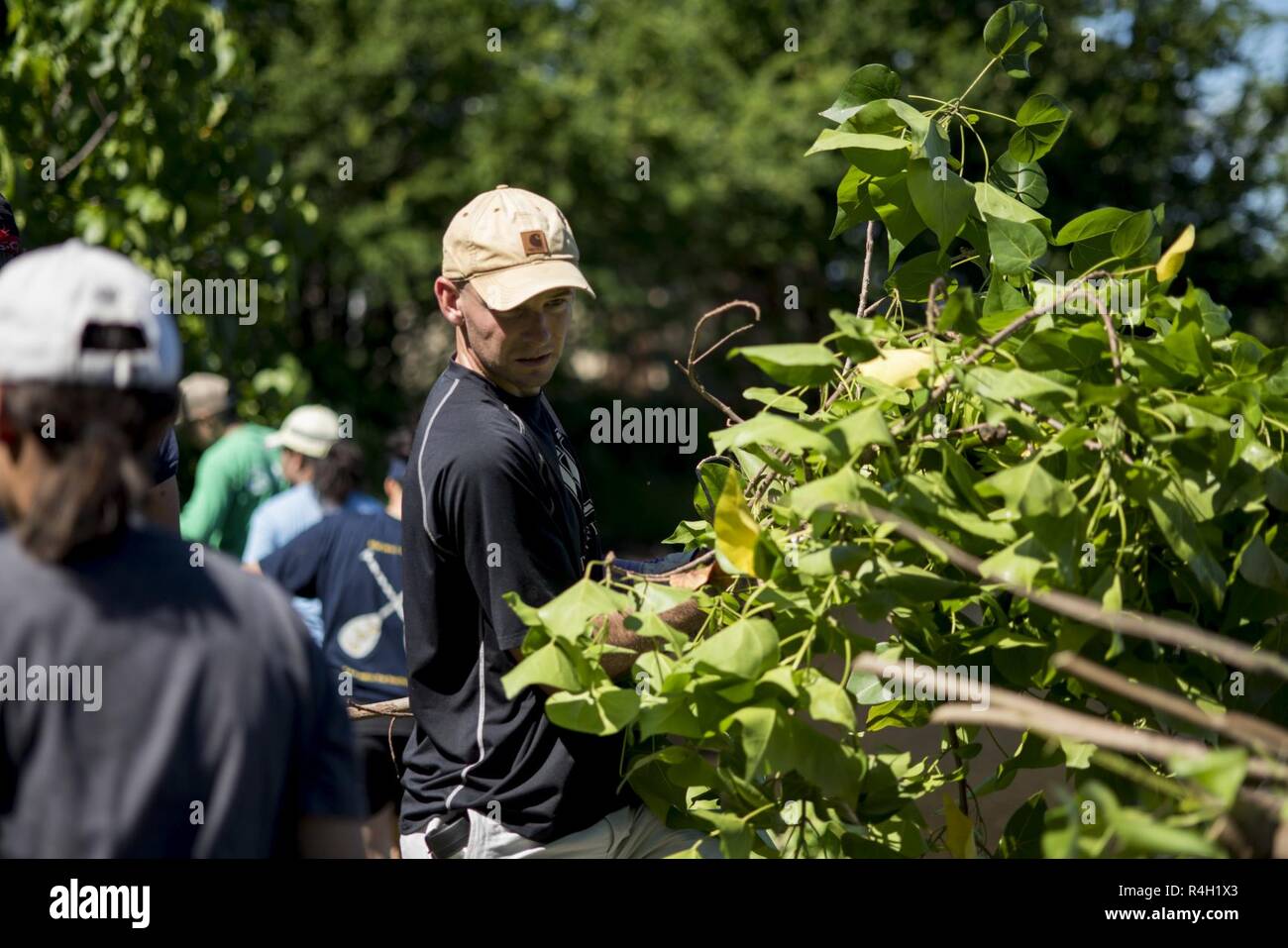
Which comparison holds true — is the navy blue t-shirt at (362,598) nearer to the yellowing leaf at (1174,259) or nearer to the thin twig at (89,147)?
the thin twig at (89,147)

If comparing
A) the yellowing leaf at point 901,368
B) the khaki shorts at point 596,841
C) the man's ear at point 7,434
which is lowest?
the khaki shorts at point 596,841

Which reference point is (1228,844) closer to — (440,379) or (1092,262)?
(1092,262)

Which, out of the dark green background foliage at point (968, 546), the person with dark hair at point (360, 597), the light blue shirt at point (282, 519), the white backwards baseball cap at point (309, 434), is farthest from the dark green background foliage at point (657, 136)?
the dark green background foliage at point (968, 546)

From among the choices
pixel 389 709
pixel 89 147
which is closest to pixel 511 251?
pixel 389 709

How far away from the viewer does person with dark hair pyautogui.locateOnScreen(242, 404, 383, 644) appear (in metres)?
A: 5.21

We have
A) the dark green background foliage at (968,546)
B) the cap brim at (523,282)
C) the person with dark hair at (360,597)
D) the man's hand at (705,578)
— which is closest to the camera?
the dark green background foliage at (968,546)

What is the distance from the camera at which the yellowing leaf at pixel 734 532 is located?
6.49ft

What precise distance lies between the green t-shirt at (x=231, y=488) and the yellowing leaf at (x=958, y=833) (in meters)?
4.33

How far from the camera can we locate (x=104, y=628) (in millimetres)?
1383

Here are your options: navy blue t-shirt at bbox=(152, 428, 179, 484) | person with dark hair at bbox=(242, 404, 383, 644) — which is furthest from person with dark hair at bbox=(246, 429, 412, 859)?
navy blue t-shirt at bbox=(152, 428, 179, 484)

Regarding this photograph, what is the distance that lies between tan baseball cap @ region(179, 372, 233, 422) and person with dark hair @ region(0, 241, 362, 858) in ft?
16.2

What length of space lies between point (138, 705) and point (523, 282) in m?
1.25

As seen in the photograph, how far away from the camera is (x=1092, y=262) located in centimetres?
222

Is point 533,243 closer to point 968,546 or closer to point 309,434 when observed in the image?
point 968,546
